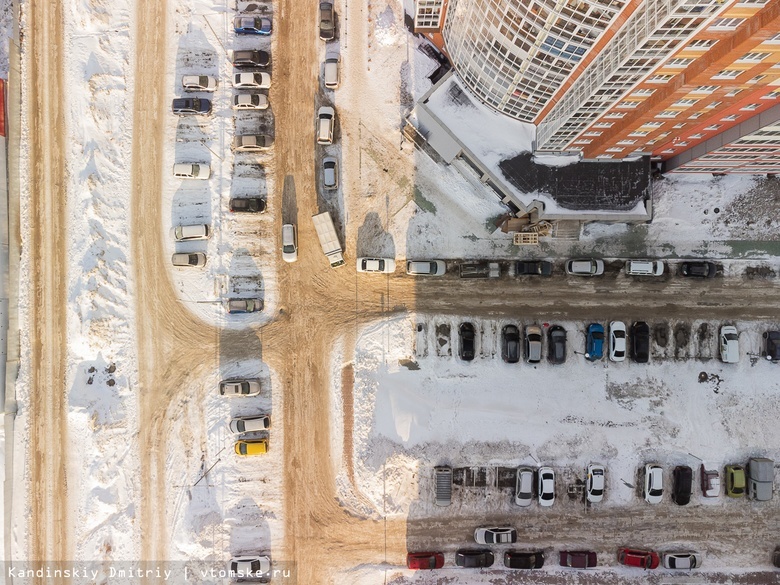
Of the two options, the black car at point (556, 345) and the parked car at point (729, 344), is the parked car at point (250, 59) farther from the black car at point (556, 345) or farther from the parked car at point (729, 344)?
the parked car at point (729, 344)

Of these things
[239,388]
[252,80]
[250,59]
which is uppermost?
[250,59]

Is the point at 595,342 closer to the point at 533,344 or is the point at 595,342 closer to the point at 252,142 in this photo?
the point at 533,344

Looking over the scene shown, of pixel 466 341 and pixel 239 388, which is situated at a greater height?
pixel 466 341

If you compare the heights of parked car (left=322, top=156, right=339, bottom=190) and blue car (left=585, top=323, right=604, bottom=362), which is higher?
parked car (left=322, top=156, right=339, bottom=190)

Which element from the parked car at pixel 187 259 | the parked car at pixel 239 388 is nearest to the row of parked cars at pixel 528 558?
the parked car at pixel 239 388

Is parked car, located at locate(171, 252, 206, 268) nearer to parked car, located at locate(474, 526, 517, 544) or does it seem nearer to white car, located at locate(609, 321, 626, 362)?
parked car, located at locate(474, 526, 517, 544)

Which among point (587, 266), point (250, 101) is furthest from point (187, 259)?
point (587, 266)

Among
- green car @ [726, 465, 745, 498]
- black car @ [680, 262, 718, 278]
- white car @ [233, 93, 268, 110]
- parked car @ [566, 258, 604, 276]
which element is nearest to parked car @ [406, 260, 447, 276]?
parked car @ [566, 258, 604, 276]
